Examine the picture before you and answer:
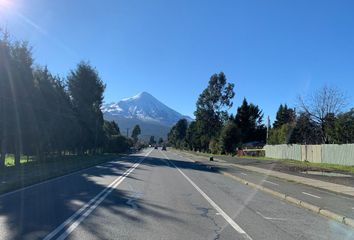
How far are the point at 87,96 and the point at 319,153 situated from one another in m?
33.0

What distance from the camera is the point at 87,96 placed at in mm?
68938

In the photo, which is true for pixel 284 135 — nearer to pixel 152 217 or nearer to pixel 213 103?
pixel 213 103

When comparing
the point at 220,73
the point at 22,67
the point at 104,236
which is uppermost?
the point at 220,73

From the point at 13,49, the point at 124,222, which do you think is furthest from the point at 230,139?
the point at 124,222

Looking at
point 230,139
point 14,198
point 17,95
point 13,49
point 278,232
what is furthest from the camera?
point 230,139

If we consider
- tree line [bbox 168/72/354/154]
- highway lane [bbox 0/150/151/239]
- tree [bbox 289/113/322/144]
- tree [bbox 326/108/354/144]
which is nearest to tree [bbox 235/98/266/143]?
tree line [bbox 168/72/354/154]

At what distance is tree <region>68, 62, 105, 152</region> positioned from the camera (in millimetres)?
66875

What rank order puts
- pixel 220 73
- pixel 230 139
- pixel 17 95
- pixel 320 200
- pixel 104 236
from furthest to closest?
1. pixel 220 73
2. pixel 230 139
3. pixel 17 95
4. pixel 320 200
5. pixel 104 236

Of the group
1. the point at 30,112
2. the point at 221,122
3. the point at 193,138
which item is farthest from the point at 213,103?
the point at 30,112

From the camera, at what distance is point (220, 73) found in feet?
359

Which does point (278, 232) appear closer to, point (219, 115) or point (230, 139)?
point (230, 139)

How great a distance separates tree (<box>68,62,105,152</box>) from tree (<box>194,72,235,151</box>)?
1596 inches

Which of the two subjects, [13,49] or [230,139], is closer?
[13,49]

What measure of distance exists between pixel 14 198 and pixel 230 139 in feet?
251
